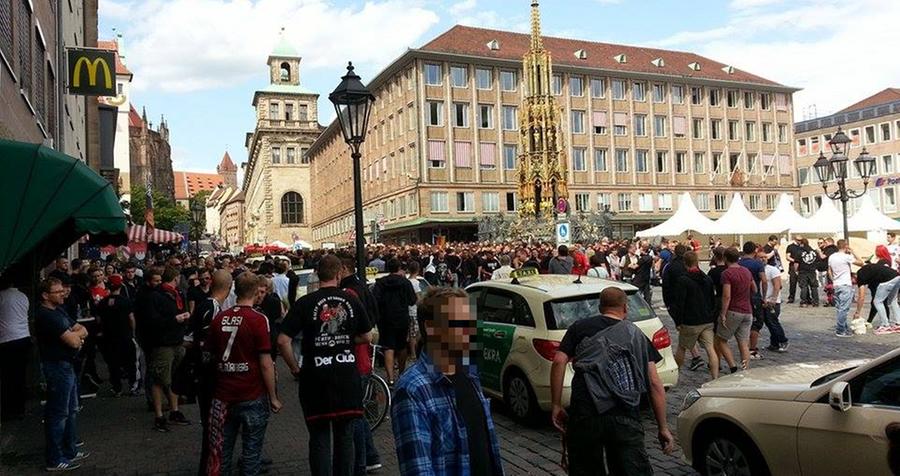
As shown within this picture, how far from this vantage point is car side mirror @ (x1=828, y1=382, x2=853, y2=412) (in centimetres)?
435

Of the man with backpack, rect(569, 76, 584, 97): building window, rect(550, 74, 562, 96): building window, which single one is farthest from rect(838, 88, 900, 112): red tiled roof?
the man with backpack

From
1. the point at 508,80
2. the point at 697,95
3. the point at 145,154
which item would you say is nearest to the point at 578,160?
the point at 508,80

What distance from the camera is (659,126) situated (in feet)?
217

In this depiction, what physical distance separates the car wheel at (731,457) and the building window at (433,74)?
172ft

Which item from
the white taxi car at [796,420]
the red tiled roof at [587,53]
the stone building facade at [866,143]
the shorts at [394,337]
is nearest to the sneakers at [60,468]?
the shorts at [394,337]

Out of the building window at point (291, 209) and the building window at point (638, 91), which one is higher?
the building window at point (638, 91)

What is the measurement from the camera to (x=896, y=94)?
8238 cm

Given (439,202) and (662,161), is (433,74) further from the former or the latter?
(662,161)

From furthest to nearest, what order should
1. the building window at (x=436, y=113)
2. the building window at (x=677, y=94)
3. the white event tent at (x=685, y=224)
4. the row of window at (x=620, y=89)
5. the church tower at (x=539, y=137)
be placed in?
the building window at (x=677, y=94) < the row of window at (x=620, y=89) < the building window at (x=436, y=113) < the church tower at (x=539, y=137) < the white event tent at (x=685, y=224)

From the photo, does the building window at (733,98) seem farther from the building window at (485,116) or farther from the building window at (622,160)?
the building window at (485,116)

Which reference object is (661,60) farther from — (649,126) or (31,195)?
(31,195)

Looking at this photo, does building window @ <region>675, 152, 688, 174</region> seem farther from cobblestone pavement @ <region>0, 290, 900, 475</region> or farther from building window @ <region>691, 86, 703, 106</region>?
cobblestone pavement @ <region>0, 290, 900, 475</region>

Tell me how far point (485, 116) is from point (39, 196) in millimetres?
54175

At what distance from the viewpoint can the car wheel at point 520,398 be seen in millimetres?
7777
